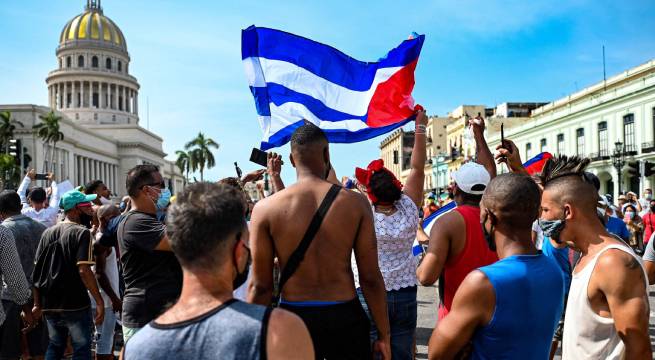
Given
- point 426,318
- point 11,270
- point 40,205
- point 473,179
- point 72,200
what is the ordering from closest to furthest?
point 473,179
point 11,270
point 72,200
point 40,205
point 426,318

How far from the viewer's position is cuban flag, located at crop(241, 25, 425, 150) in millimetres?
5695

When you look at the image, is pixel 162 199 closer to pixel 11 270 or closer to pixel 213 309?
pixel 11 270

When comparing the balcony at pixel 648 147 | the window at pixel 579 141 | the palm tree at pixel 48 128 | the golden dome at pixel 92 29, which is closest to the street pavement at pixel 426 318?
the balcony at pixel 648 147

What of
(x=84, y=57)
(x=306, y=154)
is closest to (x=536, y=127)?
(x=306, y=154)

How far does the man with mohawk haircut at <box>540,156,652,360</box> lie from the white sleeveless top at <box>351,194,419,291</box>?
5.22 ft

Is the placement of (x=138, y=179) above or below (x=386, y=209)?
above

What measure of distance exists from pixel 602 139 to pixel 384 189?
36.8 meters

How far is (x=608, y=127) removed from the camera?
36.0 metres

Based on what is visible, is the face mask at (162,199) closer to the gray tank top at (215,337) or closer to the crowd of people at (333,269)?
the crowd of people at (333,269)

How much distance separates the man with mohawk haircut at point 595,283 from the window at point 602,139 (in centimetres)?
3728

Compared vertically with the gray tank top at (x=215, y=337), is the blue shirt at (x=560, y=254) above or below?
below

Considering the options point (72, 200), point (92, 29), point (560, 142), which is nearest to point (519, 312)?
point (72, 200)

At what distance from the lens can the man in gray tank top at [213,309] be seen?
5.38 feet

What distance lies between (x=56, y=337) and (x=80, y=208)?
3.66 ft
